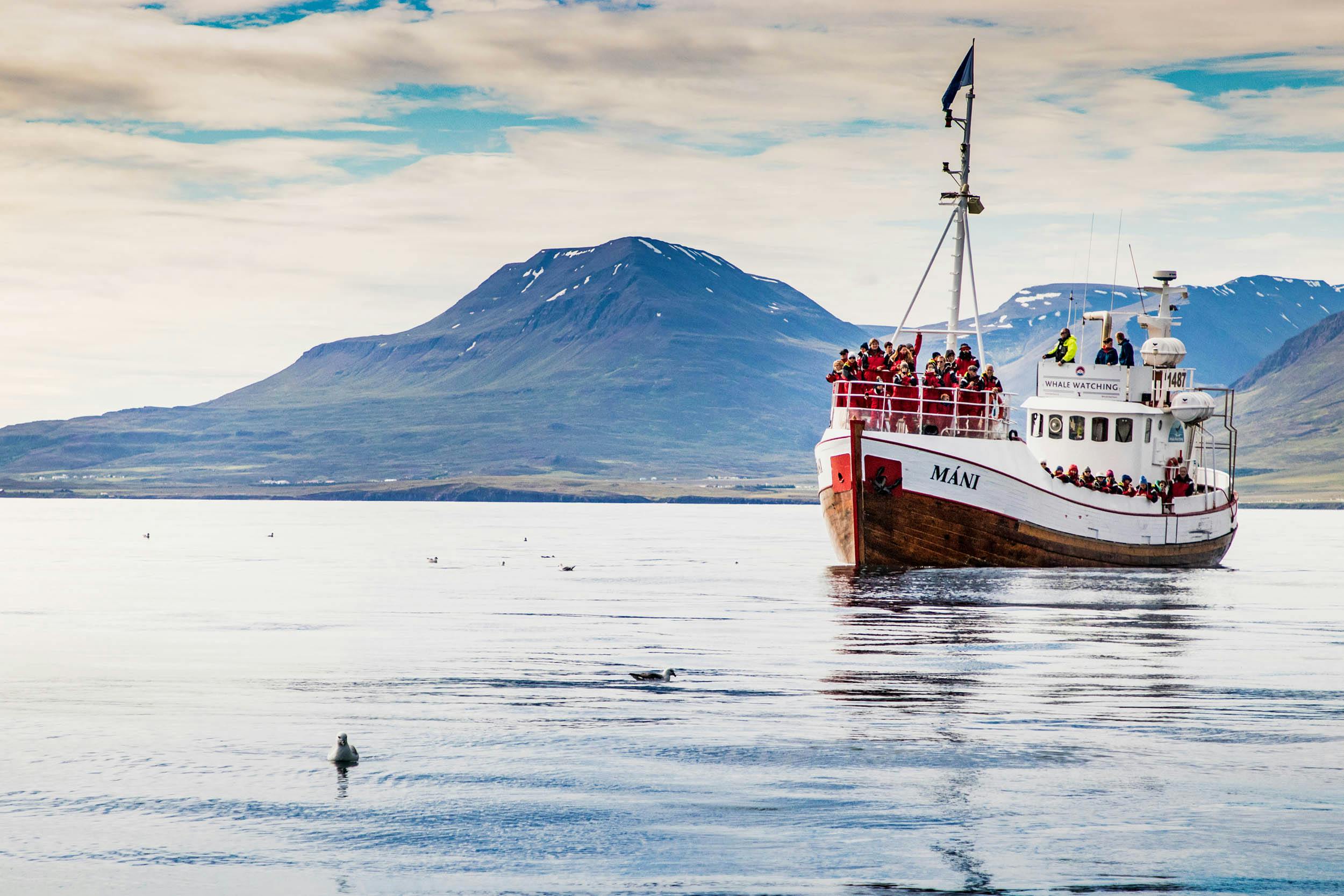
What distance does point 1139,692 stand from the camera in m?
28.5

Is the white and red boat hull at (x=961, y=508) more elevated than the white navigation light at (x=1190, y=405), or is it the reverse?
the white navigation light at (x=1190, y=405)

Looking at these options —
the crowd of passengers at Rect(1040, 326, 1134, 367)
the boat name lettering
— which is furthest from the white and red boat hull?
the crowd of passengers at Rect(1040, 326, 1134, 367)

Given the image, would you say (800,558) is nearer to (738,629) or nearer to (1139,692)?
(738,629)

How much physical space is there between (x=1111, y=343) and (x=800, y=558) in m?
28.5

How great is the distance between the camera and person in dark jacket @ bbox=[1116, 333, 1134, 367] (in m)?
65.7

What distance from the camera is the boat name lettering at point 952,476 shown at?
5594cm

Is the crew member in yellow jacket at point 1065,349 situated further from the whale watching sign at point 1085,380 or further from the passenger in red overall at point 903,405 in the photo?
the passenger in red overall at point 903,405

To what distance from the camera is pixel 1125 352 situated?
66500 mm

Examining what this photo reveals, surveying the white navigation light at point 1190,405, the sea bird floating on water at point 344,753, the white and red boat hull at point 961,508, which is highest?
the white navigation light at point 1190,405

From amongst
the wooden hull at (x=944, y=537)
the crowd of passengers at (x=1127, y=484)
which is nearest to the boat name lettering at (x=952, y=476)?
the wooden hull at (x=944, y=537)

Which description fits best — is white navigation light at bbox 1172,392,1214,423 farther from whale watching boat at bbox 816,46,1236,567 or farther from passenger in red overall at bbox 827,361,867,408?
passenger in red overall at bbox 827,361,867,408

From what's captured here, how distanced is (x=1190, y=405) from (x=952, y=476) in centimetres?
1549

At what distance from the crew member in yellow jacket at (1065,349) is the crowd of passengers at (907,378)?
18.6 ft

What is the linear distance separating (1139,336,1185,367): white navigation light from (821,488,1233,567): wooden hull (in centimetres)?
1056
